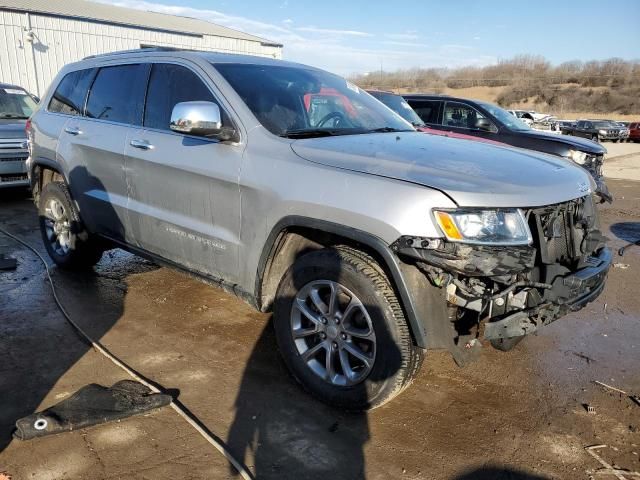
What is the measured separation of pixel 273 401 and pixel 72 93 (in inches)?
140

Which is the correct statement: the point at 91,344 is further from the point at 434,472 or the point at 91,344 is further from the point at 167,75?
the point at 434,472

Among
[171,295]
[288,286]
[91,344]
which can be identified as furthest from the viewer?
[171,295]

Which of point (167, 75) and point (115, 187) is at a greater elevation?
point (167, 75)

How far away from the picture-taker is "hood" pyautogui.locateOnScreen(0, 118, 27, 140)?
819 centimetres

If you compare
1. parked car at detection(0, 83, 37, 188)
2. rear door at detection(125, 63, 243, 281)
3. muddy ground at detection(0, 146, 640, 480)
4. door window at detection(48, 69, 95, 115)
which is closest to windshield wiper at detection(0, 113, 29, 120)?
parked car at detection(0, 83, 37, 188)

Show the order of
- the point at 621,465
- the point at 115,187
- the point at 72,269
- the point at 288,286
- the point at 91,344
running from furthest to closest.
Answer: the point at 72,269 → the point at 115,187 → the point at 91,344 → the point at 288,286 → the point at 621,465

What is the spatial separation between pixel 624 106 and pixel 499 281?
66090 millimetres

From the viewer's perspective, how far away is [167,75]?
3863mm

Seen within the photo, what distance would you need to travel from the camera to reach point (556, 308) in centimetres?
264

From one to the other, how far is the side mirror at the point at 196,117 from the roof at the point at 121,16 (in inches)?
744

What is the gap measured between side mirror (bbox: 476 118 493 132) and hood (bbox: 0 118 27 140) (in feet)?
25.0

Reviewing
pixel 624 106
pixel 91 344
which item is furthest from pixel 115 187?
pixel 624 106

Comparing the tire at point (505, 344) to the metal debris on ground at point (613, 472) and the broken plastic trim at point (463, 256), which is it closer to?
the metal debris on ground at point (613, 472)

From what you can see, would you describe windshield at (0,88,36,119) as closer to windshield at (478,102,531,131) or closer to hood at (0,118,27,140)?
hood at (0,118,27,140)
